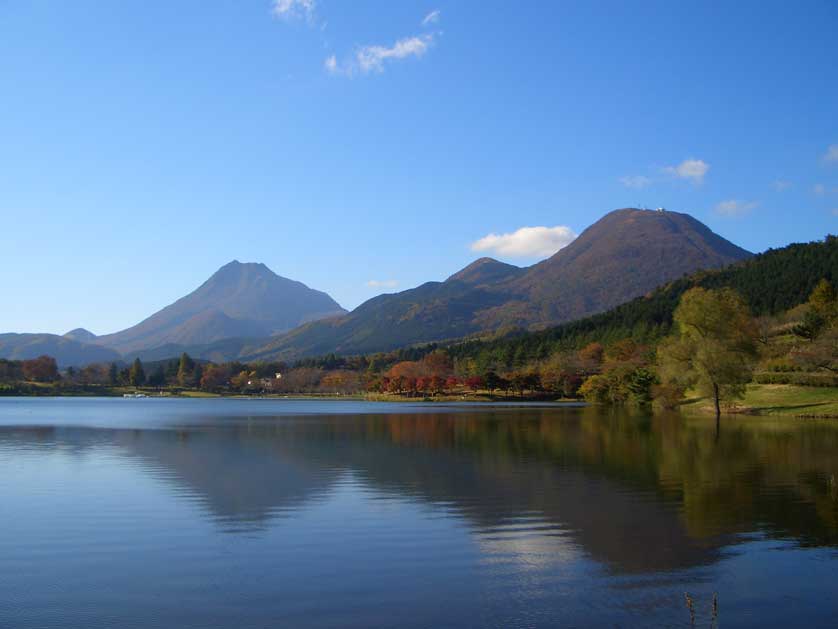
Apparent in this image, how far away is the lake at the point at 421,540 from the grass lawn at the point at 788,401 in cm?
3135

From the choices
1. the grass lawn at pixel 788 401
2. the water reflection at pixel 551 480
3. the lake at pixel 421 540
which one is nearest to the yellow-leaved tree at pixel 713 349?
the grass lawn at pixel 788 401

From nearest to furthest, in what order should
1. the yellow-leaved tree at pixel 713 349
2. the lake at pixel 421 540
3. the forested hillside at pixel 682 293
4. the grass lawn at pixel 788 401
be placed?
1. the lake at pixel 421 540
2. the grass lawn at pixel 788 401
3. the yellow-leaved tree at pixel 713 349
4. the forested hillside at pixel 682 293

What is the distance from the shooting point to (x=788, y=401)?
67062mm

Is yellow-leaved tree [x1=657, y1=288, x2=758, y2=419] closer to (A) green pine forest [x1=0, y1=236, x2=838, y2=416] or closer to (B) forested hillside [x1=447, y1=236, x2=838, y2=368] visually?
(A) green pine forest [x1=0, y1=236, x2=838, y2=416]

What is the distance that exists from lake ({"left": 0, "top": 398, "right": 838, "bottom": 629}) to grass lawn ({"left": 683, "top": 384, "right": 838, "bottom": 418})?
103 ft

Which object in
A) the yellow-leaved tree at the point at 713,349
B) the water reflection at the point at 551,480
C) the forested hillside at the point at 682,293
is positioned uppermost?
the forested hillside at the point at 682,293

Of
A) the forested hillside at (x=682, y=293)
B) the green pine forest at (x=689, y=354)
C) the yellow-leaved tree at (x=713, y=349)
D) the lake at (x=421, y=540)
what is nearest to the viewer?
the lake at (x=421, y=540)

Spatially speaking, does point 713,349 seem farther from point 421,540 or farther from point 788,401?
point 421,540

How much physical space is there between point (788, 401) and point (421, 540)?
2431 inches

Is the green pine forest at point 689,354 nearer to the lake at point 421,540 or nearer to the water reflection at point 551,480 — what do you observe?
the water reflection at point 551,480

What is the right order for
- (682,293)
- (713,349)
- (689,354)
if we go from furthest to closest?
1. (682,293)
2. (689,354)
3. (713,349)

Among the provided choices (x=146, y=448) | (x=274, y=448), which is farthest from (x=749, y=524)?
(x=146, y=448)

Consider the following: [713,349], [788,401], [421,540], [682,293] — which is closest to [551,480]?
[421,540]

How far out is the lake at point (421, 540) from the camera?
11.2 meters
